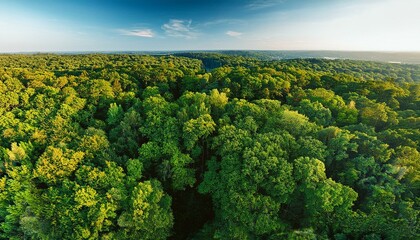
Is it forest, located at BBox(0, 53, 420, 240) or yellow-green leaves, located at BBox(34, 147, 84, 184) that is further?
yellow-green leaves, located at BBox(34, 147, 84, 184)

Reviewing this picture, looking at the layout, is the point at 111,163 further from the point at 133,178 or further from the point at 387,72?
the point at 387,72

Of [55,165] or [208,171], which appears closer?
[55,165]

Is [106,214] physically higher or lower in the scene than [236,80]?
lower

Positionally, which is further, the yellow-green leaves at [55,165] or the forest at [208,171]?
the yellow-green leaves at [55,165]

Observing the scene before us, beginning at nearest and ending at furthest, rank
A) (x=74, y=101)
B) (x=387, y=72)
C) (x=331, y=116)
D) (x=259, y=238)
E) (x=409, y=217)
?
(x=409, y=217) < (x=259, y=238) < (x=331, y=116) < (x=74, y=101) < (x=387, y=72)

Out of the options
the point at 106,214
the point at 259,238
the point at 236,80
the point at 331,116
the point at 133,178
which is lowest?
the point at 259,238

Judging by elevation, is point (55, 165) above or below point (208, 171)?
above

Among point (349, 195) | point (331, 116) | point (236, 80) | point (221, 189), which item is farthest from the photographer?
point (236, 80)

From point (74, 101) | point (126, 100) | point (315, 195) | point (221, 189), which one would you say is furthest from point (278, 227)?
point (74, 101)
